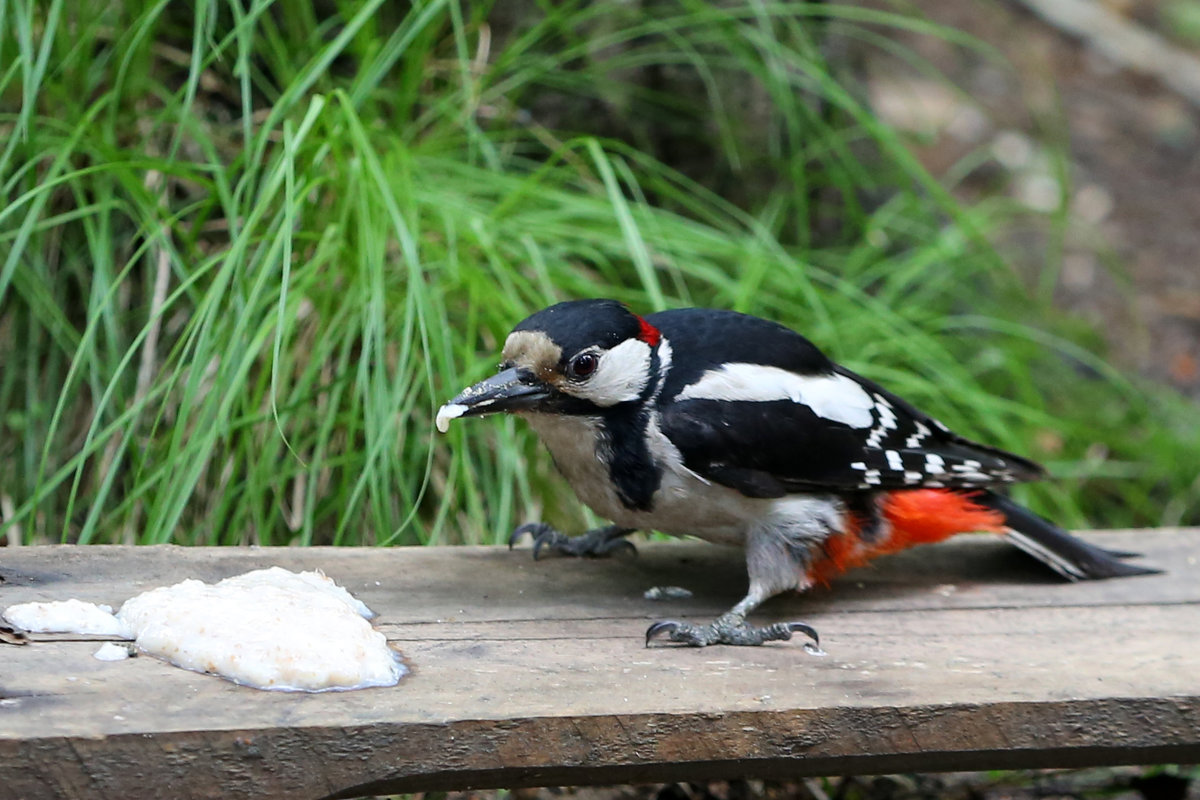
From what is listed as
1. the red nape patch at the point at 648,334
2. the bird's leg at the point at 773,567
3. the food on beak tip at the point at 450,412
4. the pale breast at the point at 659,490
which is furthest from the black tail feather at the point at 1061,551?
the food on beak tip at the point at 450,412

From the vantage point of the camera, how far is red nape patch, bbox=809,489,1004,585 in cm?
243

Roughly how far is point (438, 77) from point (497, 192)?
56 cm

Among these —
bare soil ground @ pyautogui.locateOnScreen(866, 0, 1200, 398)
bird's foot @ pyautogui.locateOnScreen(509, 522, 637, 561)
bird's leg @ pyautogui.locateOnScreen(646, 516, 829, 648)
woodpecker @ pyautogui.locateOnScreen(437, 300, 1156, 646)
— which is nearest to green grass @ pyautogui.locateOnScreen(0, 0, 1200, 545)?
bird's foot @ pyautogui.locateOnScreen(509, 522, 637, 561)

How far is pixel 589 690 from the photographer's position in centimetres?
185

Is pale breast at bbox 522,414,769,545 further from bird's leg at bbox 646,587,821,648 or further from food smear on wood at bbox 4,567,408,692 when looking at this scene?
food smear on wood at bbox 4,567,408,692

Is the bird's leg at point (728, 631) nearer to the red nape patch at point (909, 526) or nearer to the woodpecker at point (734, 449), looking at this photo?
the woodpecker at point (734, 449)

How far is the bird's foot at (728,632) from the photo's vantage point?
2152 mm

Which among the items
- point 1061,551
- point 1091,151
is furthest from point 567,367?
point 1091,151

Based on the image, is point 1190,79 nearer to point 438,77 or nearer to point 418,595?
point 438,77

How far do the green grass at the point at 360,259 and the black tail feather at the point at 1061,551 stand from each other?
806mm

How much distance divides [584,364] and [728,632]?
505mm

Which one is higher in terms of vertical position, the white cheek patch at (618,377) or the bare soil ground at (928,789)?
the white cheek patch at (618,377)

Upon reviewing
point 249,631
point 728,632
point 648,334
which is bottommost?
point 728,632

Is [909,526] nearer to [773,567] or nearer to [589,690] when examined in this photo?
[773,567]
